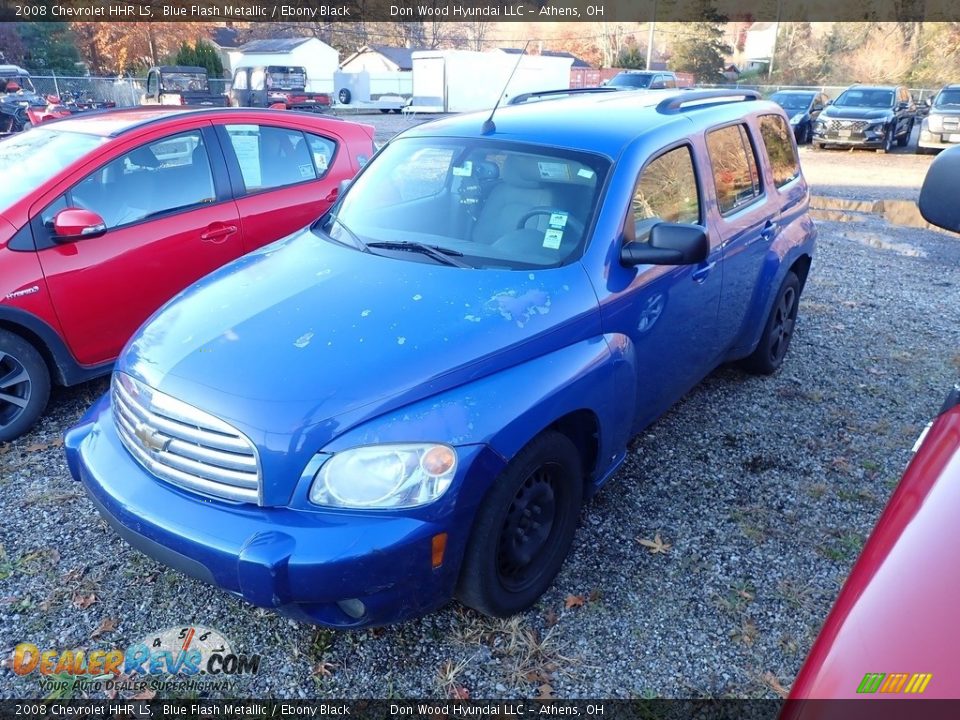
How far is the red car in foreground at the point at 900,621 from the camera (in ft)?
3.91

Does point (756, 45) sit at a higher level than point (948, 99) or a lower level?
lower

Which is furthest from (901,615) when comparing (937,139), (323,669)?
(937,139)

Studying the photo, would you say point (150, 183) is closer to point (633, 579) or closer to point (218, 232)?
point (218, 232)

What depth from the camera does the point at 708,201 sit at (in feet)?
12.1

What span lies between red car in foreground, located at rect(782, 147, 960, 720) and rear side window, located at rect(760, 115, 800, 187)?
3417 mm

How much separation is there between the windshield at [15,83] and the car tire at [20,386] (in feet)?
81.7

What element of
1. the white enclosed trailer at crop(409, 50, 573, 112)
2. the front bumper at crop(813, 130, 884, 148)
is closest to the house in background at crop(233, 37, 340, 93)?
the white enclosed trailer at crop(409, 50, 573, 112)

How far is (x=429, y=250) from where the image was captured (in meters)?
3.13

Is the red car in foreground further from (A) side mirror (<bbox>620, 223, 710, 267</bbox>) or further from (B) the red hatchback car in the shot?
(B) the red hatchback car

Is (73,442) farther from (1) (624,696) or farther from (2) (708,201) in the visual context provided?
(2) (708,201)

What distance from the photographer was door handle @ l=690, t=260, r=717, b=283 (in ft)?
11.7

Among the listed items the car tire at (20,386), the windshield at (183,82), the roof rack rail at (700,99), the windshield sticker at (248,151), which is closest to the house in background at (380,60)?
the windshield at (183,82)

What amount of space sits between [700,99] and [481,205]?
171 cm

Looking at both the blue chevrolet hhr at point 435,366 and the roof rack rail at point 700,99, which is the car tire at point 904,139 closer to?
the roof rack rail at point 700,99
